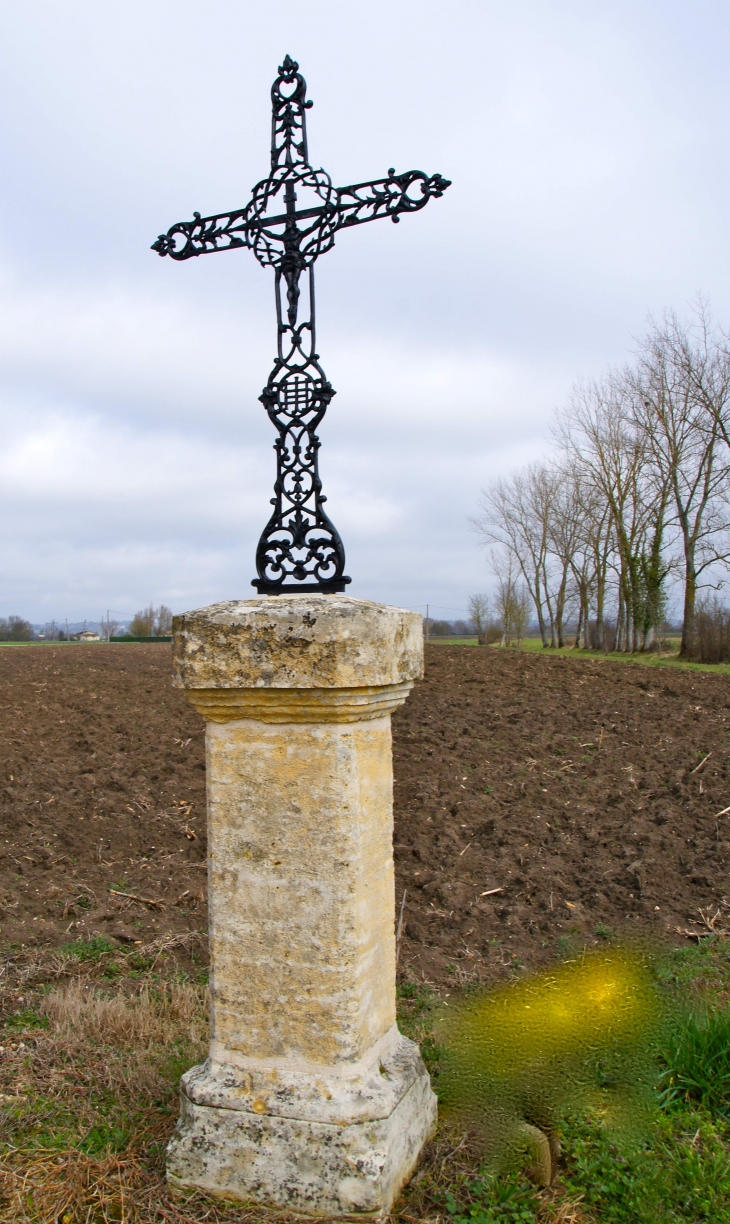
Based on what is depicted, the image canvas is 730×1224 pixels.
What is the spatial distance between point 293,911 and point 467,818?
4244 mm

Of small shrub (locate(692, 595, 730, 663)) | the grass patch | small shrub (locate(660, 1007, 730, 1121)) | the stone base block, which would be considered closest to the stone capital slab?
the stone base block

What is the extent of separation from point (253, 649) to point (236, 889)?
2.48 feet

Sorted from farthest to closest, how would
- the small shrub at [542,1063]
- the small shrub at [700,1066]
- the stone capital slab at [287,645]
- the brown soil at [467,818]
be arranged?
the brown soil at [467,818], the small shrub at [700,1066], the small shrub at [542,1063], the stone capital slab at [287,645]

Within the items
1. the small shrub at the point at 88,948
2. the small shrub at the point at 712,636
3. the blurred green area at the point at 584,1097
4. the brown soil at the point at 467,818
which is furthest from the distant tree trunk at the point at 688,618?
the small shrub at the point at 88,948

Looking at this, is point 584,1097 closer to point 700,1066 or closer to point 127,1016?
point 700,1066

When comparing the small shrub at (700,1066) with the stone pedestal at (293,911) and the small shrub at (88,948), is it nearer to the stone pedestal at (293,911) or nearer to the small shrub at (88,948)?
the stone pedestal at (293,911)

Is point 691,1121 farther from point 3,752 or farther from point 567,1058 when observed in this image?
point 3,752

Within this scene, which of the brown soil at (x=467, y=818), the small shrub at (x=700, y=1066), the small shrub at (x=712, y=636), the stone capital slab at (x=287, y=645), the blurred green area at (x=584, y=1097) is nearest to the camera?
the stone capital slab at (x=287, y=645)

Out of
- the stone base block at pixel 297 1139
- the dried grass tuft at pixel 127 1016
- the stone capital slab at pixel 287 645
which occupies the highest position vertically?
the stone capital slab at pixel 287 645

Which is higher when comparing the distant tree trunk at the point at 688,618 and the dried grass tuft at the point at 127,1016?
the distant tree trunk at the point at 688,618

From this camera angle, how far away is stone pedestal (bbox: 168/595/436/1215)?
7.41ft

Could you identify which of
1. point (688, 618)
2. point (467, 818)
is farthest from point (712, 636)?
point (467, 818)

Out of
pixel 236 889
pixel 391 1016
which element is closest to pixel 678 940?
pixel 391 1016

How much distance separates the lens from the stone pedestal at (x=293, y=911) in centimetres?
226
